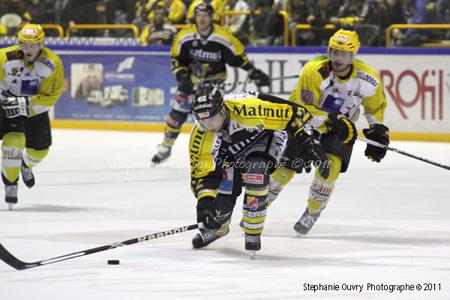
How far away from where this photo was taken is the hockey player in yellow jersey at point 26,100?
9219 mm

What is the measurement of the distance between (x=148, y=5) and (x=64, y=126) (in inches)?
86.0

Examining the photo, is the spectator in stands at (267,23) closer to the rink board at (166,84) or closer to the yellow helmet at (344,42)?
the rink board at (166,84)

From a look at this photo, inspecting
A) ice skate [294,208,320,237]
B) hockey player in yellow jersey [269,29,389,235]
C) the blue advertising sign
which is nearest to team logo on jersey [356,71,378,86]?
hockey player in yellow jersey [269,29,389,235]

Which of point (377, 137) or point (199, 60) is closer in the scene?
point (377, 137)

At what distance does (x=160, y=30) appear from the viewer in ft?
51.9

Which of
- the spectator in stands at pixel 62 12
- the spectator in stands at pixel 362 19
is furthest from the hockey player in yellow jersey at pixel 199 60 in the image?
the spectator in stands at pixel 62 12

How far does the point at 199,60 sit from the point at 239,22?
3141mm

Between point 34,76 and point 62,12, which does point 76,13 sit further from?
point 34,76

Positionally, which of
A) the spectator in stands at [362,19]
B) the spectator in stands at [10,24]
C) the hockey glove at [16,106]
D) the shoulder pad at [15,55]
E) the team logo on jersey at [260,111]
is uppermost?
the team logo on jersey at [260,111]

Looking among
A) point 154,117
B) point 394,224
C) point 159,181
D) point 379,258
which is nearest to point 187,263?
point 379,258

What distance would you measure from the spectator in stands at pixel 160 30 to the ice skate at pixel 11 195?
681 centimetres

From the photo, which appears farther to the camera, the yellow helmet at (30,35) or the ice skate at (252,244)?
the yellow helmet at (30,35)

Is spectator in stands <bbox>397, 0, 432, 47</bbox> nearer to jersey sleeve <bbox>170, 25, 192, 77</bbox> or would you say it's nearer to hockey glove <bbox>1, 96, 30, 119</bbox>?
jersey sleeve <bbox>170, 25, 192, 77</bbox>

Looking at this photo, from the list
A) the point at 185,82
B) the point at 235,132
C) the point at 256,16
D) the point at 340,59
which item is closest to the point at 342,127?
the point at 340,59
